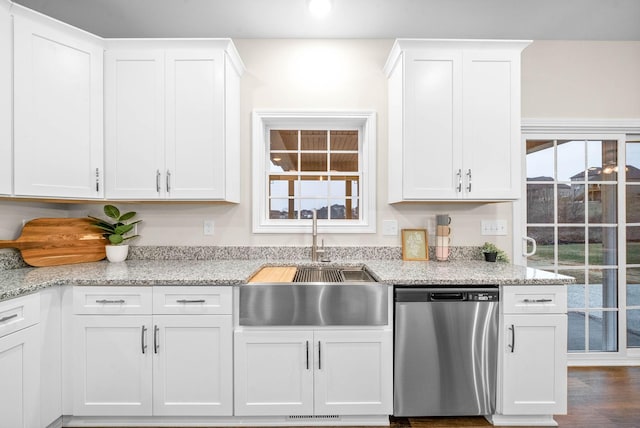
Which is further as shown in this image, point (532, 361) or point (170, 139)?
point (170, 139)

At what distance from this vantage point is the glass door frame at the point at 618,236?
2.68 meters

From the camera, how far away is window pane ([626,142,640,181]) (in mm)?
2768

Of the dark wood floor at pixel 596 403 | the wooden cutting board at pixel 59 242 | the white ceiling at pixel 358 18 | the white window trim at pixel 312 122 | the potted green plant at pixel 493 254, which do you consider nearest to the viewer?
the dark wood floor at pixel 596 403

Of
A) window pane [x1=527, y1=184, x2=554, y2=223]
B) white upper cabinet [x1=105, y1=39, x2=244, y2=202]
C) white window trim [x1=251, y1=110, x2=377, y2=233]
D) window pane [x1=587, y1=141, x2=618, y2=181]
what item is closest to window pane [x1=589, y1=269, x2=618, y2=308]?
window pane [x1=527, y1=184, x2=554, y2=223]

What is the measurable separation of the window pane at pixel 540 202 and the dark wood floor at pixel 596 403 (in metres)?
1.22

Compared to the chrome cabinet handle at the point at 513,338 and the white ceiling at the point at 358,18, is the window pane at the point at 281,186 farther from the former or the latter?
the chrome cabinet handle at the point at 513,338

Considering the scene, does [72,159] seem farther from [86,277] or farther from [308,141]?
[308,141]

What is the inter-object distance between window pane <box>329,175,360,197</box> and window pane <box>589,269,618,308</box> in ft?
6.81

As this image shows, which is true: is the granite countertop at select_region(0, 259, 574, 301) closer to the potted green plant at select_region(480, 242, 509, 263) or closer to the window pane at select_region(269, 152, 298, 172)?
the potted green plant at select_region(480, 242, 509, 263)

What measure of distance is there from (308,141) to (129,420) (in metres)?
2.23

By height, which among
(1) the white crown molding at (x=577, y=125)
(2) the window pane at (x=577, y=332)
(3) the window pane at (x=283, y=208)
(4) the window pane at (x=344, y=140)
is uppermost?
(1) the white crown molding at (x=577, y=125)

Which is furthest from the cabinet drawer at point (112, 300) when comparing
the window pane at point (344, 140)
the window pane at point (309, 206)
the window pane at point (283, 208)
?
the window pane at point (344, 140)

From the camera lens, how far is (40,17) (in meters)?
1.97

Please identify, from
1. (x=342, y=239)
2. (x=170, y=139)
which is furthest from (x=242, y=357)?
(x=170, y=139)
